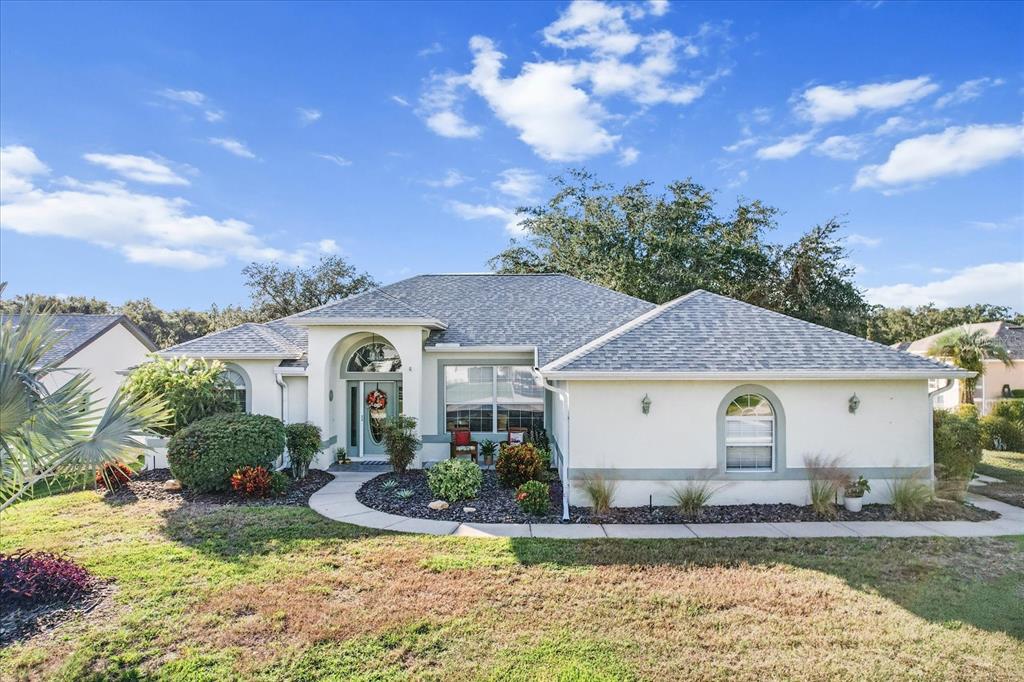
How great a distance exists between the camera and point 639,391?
428 inches

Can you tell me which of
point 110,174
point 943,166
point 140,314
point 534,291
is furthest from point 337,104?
point 140,314

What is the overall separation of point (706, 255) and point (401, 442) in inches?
809

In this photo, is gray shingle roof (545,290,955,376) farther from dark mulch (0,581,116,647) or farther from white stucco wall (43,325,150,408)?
white stucco wall (43,325,150,408)

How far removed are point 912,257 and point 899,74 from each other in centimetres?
879

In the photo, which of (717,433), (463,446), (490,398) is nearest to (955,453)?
(717,433)

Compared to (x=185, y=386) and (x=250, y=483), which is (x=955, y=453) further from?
(x=185, y=386)

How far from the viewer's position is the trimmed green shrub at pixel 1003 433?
18641 mm

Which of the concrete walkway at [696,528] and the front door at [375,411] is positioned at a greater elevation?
the front door at [375,411]

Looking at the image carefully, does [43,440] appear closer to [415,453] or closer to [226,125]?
[415,453]

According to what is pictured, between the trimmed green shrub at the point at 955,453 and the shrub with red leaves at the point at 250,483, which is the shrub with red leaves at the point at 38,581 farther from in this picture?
the trimmed green shrub at the point at 955,453

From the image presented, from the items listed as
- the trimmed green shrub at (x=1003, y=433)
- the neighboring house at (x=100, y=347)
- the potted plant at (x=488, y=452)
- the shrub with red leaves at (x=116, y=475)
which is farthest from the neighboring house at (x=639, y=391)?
the trimmed green shrub at (x=1003, y=433)

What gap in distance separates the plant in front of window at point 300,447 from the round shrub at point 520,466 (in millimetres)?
5531

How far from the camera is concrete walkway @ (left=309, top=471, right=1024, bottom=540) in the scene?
9203 millimetres

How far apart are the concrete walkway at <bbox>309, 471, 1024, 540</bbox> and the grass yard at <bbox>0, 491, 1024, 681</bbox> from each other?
1.50 feet
